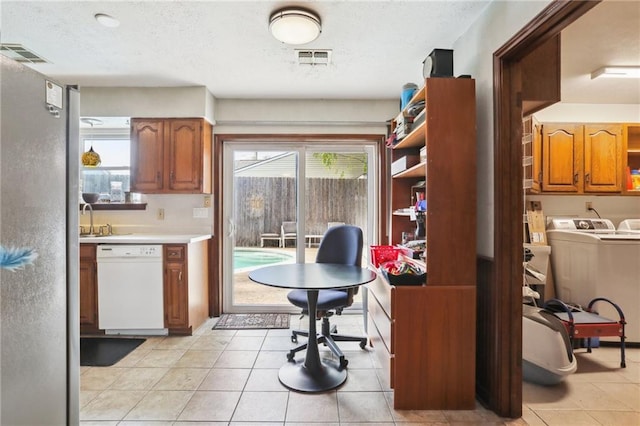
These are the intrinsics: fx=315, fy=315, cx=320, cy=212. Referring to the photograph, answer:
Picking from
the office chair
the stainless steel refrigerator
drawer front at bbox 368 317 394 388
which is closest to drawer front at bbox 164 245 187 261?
the office chair

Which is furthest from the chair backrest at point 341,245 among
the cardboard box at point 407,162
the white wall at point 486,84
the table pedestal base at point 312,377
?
the white wall at point 486,84

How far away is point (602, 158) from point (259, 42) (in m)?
3.41

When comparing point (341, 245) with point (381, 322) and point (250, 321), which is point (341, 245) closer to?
point (381, 322)

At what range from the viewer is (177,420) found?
1769mm

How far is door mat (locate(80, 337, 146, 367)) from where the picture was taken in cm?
247

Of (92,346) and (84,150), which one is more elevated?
(84,150)

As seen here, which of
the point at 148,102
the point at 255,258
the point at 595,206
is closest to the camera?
the point at 148,102

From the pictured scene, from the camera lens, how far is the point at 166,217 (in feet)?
11.4

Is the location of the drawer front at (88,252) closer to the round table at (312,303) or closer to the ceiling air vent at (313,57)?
the round table at (312,303)

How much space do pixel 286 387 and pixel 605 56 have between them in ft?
11.1

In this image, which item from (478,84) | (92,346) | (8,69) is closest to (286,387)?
(92,346)

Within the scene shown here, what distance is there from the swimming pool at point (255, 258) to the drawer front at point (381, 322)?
1456 mm

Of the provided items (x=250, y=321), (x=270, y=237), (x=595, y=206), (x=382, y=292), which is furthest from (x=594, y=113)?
(x=250, y=321)

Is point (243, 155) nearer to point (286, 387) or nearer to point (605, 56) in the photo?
point (286, 387)
